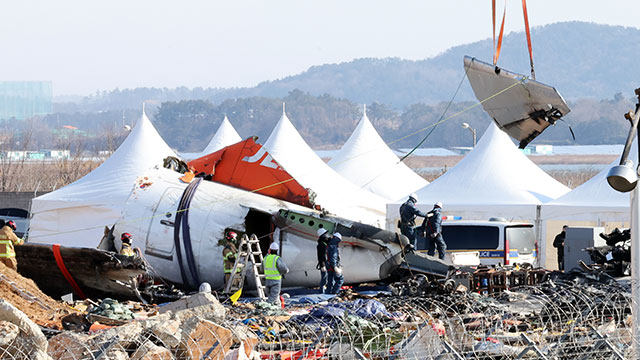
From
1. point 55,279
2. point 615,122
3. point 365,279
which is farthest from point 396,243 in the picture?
point 615,122

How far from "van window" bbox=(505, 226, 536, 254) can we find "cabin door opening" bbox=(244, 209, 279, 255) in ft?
17.4

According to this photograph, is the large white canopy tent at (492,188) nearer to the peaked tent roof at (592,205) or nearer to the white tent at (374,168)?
the peaked tent roof at (592,205)

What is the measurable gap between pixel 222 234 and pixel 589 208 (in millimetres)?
10202

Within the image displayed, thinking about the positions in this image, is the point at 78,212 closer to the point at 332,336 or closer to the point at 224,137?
the point at 332,336

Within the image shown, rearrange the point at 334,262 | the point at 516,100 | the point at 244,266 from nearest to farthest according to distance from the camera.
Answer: the point at 516,100 < the point at 334,262 < the point at 244,266

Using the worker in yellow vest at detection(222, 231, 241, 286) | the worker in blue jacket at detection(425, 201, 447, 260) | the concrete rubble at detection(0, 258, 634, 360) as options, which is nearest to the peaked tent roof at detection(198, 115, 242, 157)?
the worker in blue jacket at detection(425, 201, 447, 260)

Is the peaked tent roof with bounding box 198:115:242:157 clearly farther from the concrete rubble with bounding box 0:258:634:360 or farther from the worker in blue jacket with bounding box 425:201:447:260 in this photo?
the concrete rubble with bounding box 0:258:634:360

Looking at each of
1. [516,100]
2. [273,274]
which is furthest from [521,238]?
[273,274]

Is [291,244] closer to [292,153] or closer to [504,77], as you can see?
[504,77]

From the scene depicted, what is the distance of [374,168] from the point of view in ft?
113

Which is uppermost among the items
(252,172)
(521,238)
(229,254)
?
(252,172)

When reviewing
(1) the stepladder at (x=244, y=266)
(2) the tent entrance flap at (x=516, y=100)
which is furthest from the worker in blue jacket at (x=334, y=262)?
(2) the tent entrance flap at (x=516, y=100)

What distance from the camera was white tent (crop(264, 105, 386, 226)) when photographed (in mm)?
23906

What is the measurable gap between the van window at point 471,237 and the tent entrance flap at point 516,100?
5.16m
